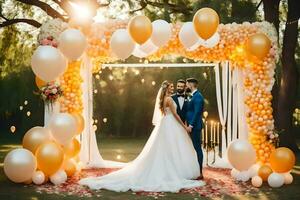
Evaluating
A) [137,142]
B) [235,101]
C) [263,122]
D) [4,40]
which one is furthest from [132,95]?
[263,122]

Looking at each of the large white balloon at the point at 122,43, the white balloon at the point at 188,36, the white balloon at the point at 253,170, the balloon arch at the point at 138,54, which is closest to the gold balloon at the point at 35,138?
the balloon arch at the point at 138,54

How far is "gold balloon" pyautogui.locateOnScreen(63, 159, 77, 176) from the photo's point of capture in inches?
334

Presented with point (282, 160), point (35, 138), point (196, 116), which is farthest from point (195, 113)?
point (35, 138)

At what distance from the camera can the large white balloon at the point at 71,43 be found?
7.80m

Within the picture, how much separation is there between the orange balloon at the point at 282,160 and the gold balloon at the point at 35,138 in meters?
3.80

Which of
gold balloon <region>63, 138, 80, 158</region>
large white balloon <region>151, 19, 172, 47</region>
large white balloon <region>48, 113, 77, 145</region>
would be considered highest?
large white balloon <region>151, 19, 172, 47</region>

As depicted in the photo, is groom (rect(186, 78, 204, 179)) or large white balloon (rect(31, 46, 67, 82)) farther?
groom (rect(186, 78, 204, 179))

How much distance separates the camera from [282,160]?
8070mm

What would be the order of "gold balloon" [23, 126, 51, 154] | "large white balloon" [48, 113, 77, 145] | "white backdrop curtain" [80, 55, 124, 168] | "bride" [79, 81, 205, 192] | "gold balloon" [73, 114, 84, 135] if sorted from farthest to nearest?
"white backdrop curtain" [80, 55, 124, 168]
"gold balloon" [73, 114, 84, 135]
"gold balloon" [23, 126, 51, 154]
"large white balloon" [48, 113, 77, 145]
"bride" [79, 81, 205, 192]

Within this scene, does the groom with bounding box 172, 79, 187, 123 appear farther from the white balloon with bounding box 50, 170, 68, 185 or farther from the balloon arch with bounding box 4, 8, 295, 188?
the white balloon with bounding box 50, 170, 68, 185

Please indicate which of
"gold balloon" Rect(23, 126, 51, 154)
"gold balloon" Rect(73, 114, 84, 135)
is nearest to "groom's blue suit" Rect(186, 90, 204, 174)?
"gold balloon" Rect(73, 114, 84, 135)

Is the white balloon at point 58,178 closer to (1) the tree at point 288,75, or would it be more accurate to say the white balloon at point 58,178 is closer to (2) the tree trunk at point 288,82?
(1) the tree at point 288,75

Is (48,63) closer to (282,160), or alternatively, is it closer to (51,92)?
(51,92)

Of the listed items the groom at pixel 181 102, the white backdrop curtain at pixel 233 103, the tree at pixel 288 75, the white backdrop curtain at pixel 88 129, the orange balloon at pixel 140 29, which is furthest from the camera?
the tree at pixel 288 75
